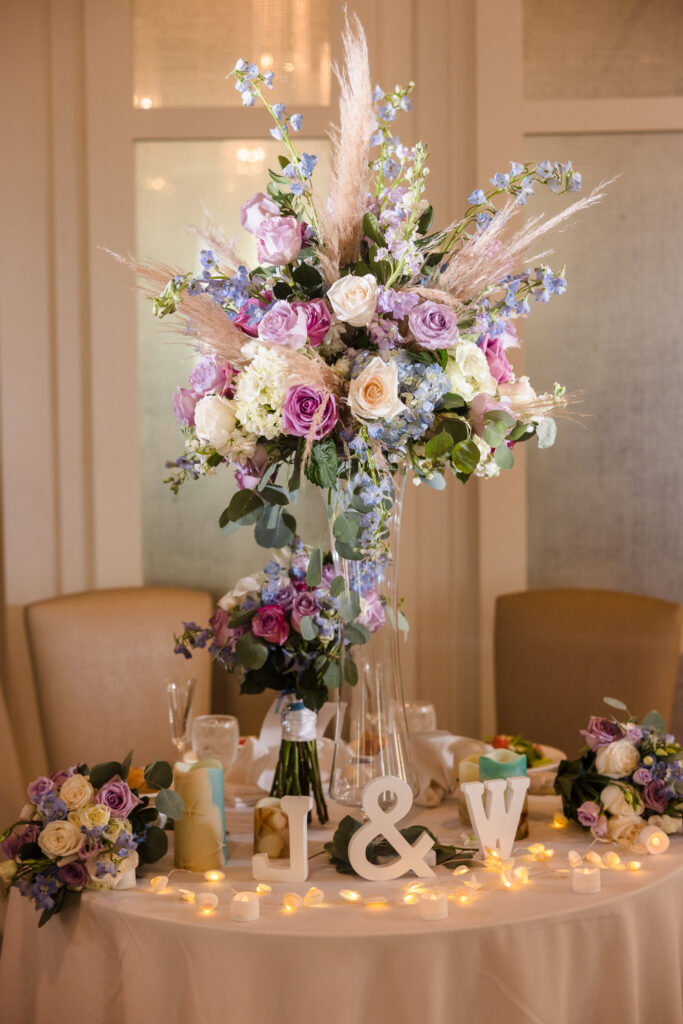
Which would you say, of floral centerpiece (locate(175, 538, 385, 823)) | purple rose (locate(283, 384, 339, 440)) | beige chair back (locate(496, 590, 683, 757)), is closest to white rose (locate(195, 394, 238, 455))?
purple rose (locate(283, 384, 339, 440))

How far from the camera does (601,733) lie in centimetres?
165

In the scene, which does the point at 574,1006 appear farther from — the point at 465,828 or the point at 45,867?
the point at 45,867

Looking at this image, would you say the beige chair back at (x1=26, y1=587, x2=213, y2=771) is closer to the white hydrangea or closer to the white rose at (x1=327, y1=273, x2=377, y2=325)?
the white hydrangea

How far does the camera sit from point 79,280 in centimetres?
301

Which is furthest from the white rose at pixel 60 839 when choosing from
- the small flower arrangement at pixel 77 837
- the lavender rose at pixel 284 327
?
the lavender rose at pixel 284 327

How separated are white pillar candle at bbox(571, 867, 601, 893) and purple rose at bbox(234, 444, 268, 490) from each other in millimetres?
691

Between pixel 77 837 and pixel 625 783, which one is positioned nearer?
pixel 77 837

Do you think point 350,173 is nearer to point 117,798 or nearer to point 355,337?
point 355,337

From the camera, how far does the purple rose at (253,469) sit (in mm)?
1498

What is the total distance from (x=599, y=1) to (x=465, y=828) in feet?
7.75

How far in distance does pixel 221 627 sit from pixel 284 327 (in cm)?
53

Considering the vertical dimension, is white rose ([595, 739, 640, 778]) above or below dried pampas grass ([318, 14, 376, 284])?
below

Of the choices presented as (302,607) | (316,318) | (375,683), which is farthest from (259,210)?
(375,683)

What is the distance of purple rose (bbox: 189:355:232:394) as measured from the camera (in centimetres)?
150
